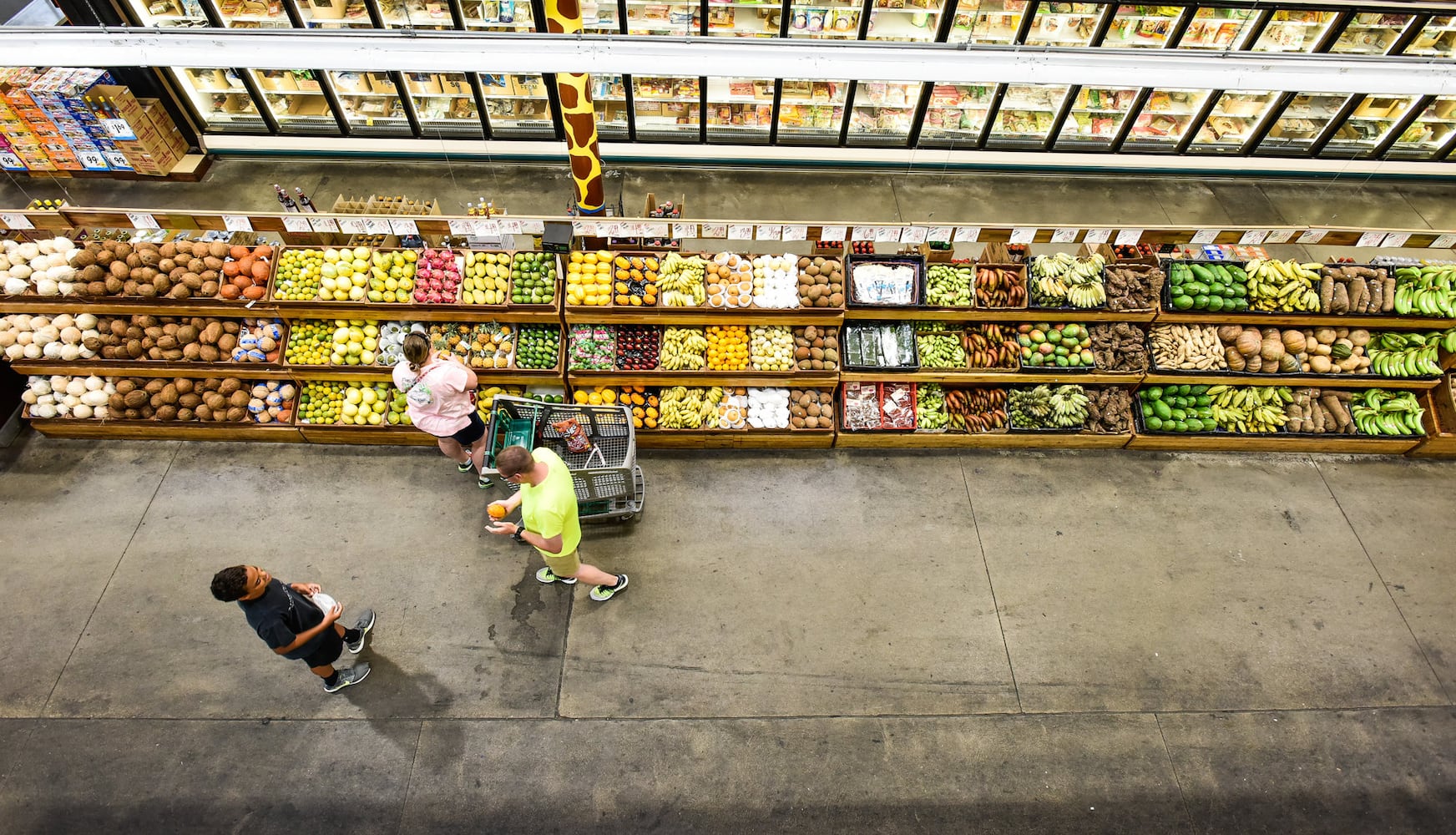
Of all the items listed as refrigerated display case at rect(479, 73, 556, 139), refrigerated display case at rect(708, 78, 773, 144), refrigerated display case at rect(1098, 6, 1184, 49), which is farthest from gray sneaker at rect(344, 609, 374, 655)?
refrigerated display case at rect(1098, 6, 1184, 49)

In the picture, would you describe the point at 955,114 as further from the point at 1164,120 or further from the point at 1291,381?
the point at 1291,381

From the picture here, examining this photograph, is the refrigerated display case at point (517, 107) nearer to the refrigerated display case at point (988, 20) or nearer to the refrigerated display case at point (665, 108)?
the refrigerated display case at point (665, 108)

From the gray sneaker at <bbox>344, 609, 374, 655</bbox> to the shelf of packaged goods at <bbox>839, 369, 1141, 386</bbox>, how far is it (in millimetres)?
4153

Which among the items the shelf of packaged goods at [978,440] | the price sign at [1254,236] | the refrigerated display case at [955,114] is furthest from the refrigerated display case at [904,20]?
the shelf of packaged goods at [978,440]

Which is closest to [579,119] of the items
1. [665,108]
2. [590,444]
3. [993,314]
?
[665,108]

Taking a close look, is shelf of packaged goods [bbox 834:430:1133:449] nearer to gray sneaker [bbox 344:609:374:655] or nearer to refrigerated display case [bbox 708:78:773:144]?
gray sneaker [bbox 344:609:374:655]

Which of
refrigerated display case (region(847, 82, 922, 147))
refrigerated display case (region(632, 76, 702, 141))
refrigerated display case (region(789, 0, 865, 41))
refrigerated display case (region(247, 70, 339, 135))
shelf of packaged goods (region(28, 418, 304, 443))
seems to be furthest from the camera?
refrigerated display case (region(847, 82, 922, 147))

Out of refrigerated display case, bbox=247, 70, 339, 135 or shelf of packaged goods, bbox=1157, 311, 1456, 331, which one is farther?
refrigerated display case, bbox=247, 70, 339, 135

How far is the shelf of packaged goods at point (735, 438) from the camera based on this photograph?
5.93 m

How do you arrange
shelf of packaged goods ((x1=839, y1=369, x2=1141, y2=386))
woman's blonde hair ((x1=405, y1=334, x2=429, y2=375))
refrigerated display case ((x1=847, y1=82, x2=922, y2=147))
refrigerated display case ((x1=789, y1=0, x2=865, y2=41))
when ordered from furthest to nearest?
refrigerated display case ((x1=847, y1=82, x2=922, y2=147)) → refrigerated display case ((x1=789, y1=0, x2=865, y2=41)) → shelf of packaged goods ((x1=839, y1=369, x2=1141, y2=386)) → woman's blonde hair ((x1=405, y1=334, x2=429, y2=375))

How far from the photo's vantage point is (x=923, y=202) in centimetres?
867

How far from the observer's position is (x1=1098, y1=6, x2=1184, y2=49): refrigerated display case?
7602 mm

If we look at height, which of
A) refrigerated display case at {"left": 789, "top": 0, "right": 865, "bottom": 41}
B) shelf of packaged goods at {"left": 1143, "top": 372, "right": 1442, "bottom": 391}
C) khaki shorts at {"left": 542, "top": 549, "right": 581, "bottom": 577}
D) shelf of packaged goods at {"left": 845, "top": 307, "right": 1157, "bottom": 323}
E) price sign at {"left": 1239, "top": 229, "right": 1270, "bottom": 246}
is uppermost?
refrigerated display case at {"left": 789, "top": 0, "right": 865, "bottom": 41}

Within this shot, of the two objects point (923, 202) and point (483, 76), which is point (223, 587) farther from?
point (923, 202)
